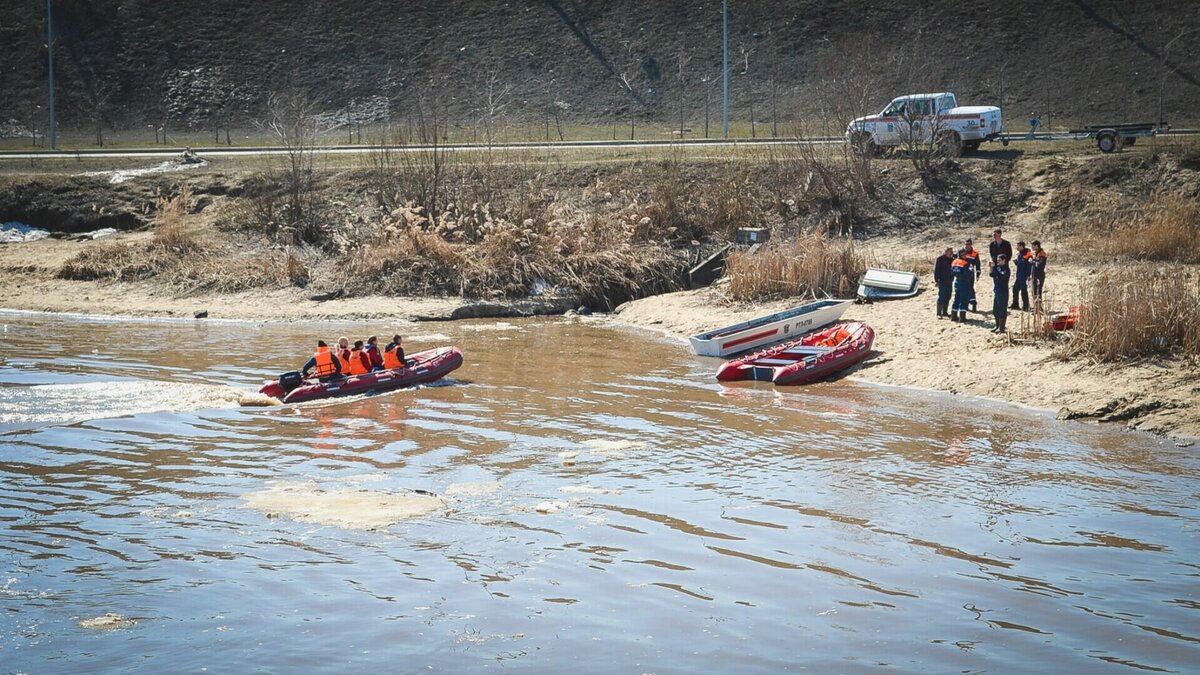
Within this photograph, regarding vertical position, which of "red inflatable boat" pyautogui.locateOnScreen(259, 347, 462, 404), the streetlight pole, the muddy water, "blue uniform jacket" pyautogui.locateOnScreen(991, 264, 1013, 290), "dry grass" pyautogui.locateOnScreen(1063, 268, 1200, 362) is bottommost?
the muddy water

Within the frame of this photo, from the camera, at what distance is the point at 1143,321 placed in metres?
17.1

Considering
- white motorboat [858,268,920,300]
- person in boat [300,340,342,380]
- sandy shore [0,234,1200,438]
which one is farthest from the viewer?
white motorboat [858,268,920,300]

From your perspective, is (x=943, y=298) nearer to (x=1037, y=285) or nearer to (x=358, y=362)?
(x=1037, y=285)

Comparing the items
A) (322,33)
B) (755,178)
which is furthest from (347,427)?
(322,33)

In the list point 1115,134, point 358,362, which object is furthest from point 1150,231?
point 358,362

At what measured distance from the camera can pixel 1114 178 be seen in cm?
3017

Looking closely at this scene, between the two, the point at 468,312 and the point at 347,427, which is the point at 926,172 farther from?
the point at 347,427

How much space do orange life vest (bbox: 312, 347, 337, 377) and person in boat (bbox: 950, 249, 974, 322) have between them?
1139 centimetres

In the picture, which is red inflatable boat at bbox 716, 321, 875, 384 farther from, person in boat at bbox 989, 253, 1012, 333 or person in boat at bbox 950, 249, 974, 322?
person in boat at bbox 989, 253, 1012, 333

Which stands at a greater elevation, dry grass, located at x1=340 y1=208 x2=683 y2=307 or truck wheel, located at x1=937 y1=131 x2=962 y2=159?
truck wheel, located at x1=937 y1=131 x2=962 y2=159

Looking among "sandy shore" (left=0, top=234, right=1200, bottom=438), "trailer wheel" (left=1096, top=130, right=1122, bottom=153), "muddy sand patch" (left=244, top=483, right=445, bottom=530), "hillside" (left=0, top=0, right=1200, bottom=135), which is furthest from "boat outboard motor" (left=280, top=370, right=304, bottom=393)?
"hillside" (left=0, top=0, right=1200, bottom=135)

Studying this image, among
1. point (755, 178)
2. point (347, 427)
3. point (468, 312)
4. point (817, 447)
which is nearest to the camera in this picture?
point (817, 447)

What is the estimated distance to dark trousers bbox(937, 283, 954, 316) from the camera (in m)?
21.5

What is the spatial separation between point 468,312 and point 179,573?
666 inches
